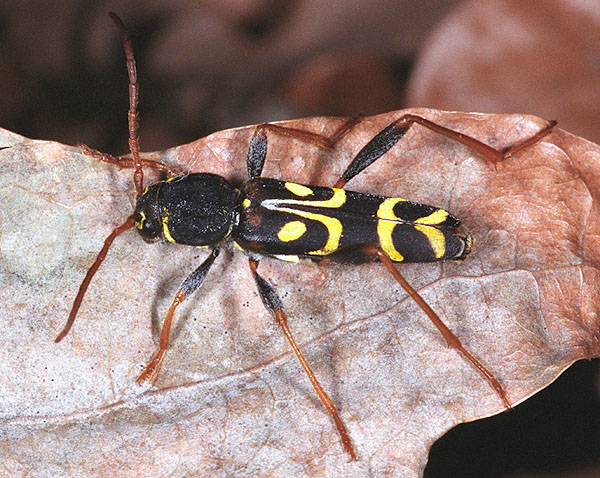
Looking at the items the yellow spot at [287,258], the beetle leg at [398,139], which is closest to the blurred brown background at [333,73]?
the beetle leg at [398,139]

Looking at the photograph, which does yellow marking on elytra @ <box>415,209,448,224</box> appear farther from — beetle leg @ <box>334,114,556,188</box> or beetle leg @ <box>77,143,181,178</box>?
beetle leg @ <box>77,143,181,178</box>

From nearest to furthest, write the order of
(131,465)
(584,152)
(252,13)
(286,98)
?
1. (131,465)
2. (584,152)
3. (252,13)
4. (286,98)

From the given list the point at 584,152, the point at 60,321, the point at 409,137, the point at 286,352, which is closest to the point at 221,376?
the point at 286,352

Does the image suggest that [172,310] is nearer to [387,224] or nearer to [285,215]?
[285,215]

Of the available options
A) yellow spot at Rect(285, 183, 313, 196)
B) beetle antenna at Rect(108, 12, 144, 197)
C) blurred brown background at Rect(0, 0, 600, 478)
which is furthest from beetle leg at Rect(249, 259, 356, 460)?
blurred brown background at Rect(0, 0, 600, 478)

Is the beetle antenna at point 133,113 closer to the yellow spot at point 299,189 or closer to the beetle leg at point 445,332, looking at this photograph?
the yellow spot at point 299,189

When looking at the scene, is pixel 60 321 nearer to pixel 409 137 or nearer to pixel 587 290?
pixel 409 137

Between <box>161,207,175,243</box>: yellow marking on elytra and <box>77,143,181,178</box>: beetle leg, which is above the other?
<box>77,143,181,178</box>: beetle leg
